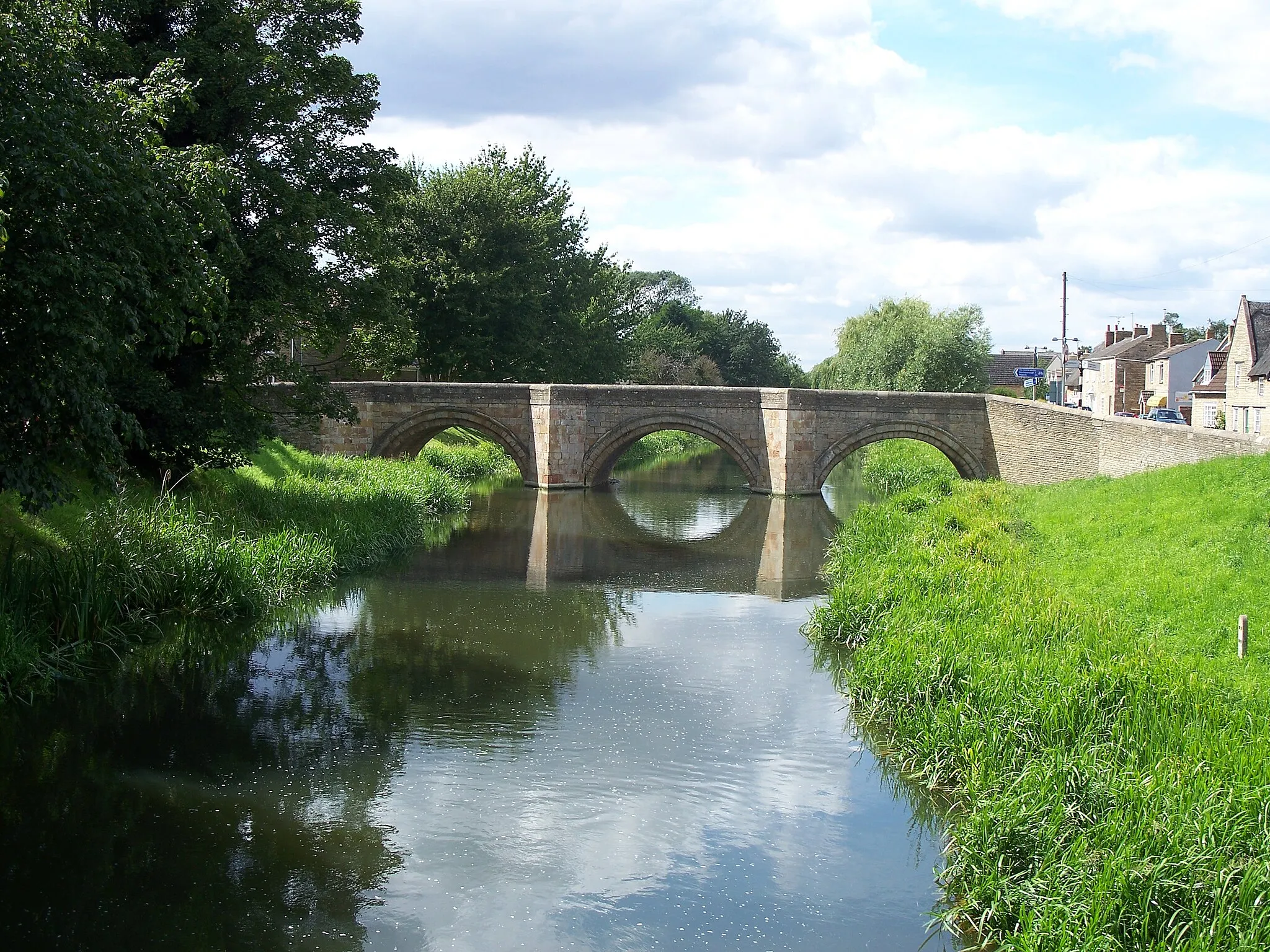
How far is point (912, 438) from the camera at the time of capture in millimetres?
29375

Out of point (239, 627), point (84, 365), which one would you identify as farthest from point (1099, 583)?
point (84, 365)

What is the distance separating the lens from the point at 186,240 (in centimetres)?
1126

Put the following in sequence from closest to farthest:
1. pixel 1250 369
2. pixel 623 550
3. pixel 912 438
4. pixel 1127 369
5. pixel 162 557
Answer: pixel 162 557, pixel 623 550, pixel 912 438, pixel 1250 369, pixel 1127 369

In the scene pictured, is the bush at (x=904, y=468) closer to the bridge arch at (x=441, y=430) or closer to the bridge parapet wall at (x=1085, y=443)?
the bridge parapet wall at (x=1085, y=443)

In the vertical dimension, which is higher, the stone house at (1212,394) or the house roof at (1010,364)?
the house roof at (1010,364)

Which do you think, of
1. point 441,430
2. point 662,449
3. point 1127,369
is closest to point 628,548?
point 441,430

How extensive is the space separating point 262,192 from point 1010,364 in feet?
245

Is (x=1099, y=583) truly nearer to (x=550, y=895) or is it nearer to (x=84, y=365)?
(x=550, y=895)

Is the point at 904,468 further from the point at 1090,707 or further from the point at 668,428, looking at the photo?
the point at 1090,707

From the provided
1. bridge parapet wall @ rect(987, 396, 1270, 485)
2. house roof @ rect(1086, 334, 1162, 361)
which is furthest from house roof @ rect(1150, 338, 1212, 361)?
bridge parapet wall @ rect(987, 396, 1270, 485)

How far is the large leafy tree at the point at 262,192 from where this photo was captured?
52.4ft

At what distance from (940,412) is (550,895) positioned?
77.2 ft

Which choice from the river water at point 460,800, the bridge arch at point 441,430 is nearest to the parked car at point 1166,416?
the bridge arch at point 441,430

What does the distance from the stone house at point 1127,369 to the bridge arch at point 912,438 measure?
3464 cm
